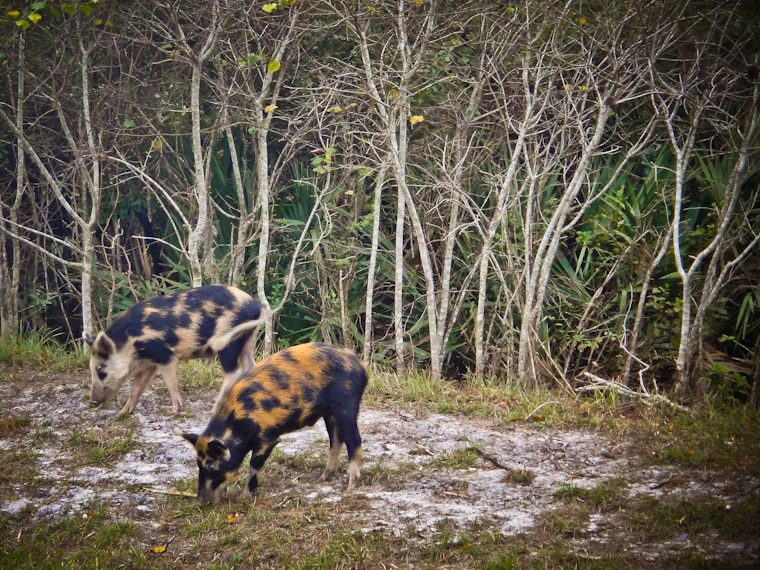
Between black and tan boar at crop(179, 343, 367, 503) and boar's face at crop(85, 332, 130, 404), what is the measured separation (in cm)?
174

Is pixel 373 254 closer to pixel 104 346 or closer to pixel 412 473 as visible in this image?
pixel 104 346

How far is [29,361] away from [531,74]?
5870mm

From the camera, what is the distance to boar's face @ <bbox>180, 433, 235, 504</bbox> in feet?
16.8

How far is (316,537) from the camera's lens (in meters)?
4.85

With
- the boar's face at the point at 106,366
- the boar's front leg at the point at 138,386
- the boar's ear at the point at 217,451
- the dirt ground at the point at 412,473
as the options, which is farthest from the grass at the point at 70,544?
the boar's front leg at the point at 138,386

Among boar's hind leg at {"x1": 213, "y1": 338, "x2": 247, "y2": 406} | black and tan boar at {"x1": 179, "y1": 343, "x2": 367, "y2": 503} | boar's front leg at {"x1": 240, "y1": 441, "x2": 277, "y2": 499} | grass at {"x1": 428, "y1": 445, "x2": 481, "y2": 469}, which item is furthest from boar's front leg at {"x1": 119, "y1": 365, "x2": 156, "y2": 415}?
grass at {"x1": 428, "y1": 445, "x2": 481, "y2": 469}

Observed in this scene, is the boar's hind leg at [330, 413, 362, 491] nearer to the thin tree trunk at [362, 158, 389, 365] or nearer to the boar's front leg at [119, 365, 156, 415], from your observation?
the boar's front leg at [119, 365, 156, 415]

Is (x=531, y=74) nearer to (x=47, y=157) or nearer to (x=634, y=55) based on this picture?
(x=634, y=55)

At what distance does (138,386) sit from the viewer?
7.29 meters

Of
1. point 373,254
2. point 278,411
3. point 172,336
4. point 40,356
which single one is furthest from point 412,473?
point 40,356

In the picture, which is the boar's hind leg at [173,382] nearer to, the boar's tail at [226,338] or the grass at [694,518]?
the boar's tail at [226,338]

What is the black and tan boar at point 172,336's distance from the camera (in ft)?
22.7

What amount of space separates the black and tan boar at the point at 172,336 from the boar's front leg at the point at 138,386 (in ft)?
0.54

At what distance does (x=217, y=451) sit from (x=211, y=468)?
0.17 m
